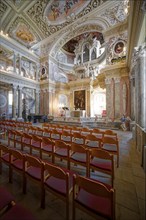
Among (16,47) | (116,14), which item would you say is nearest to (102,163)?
(116,14)

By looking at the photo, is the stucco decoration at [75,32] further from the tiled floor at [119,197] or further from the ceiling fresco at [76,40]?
the tiled floor at [119,197]

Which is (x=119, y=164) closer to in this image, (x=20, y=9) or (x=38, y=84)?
(x=38, y=84)

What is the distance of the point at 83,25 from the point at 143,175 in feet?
55.9

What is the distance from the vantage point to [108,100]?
11.4 metres

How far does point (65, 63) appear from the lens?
72.4 ft

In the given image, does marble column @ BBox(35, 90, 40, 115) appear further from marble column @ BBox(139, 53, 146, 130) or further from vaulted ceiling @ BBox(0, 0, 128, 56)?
marble column @ BBox(139, 53, 146, 130)

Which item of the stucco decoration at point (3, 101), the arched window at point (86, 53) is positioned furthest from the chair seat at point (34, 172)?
the arched window at point (86, 53)

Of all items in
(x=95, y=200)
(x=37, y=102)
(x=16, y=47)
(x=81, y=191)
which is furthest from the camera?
(x=37, y=102)

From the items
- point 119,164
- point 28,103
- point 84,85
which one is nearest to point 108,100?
point 84,85

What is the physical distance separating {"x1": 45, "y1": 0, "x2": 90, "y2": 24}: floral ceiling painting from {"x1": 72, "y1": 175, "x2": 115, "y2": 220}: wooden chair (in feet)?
56.1

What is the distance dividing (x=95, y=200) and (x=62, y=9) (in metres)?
18.5

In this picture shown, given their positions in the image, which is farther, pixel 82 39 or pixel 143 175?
pixel 82 39

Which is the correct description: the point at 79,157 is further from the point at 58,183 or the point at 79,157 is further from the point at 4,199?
the point at 4,199

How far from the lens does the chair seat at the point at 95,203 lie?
4.36 feet
